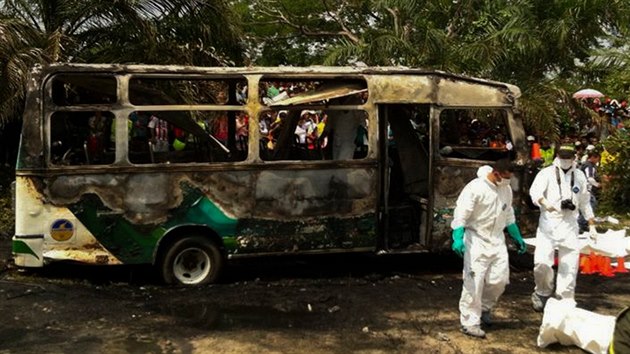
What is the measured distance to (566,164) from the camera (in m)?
6.58

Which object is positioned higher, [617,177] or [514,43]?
[514,43]

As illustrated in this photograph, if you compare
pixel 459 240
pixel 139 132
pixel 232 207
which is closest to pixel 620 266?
pixel 459 240

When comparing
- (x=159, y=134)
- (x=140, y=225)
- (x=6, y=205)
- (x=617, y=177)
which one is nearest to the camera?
(x=140, y=225)

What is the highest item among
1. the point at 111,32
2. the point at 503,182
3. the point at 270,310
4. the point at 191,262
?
the point at 111,32

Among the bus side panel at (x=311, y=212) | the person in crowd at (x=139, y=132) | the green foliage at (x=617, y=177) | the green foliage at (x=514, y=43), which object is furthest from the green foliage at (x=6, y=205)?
the green foliage at (x=617, y=177)

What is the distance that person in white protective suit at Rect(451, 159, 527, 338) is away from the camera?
228 inches

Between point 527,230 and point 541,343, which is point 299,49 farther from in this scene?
point 541,343

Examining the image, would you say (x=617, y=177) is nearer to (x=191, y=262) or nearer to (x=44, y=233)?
(x=191, y=262)

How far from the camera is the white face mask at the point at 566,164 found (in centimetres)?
656

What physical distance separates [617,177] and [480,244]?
354 inches

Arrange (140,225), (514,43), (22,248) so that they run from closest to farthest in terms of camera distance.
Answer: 1. (22,248)
2. (140,225)
3. (514,43)

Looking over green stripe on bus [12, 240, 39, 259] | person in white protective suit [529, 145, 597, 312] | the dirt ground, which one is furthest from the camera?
green stripe on bus [12, 240, 39, 259]

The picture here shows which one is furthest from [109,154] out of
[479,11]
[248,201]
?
[479,11]

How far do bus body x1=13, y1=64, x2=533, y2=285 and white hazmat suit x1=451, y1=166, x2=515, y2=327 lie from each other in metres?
1.92
